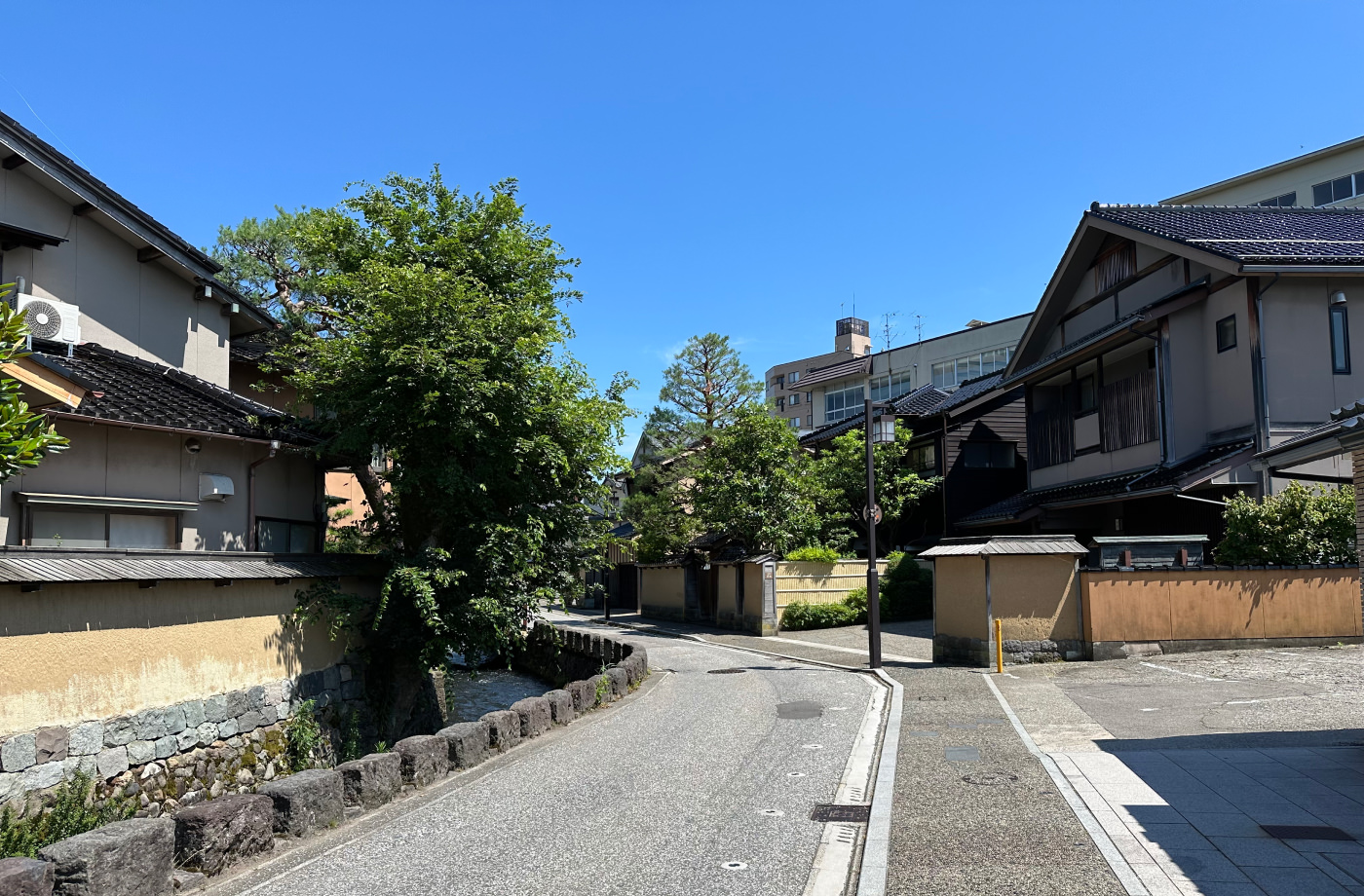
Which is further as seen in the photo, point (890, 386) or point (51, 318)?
point (890, 386)

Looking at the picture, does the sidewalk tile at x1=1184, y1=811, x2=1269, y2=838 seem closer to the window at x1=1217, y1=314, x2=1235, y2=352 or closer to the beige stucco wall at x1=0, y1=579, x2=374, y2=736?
the beige stucco wall at x1=0, y1=579, x2=374, y2=736

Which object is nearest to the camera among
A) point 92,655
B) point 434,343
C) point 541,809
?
point 541,809

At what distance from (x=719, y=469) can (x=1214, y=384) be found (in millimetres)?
15118

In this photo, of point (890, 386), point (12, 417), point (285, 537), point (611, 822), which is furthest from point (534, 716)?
point (890, 386)

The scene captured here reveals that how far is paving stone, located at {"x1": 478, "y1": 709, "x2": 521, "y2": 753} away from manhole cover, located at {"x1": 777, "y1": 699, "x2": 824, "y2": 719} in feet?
13.2

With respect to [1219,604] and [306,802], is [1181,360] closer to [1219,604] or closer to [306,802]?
[1219,604]

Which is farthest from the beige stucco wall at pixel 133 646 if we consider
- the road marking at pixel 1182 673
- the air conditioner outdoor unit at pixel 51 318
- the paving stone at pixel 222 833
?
the road marking at pixel 1182 673

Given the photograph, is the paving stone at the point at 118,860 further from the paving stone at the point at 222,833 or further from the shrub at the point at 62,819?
the shrub at the point at 62,819

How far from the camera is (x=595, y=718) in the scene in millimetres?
13633

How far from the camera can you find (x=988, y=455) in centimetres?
3488

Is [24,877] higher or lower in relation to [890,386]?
lower

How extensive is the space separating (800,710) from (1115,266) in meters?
18.2

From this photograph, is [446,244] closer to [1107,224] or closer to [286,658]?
[286,658]

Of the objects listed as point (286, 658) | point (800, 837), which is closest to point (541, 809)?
point (800, 837)
